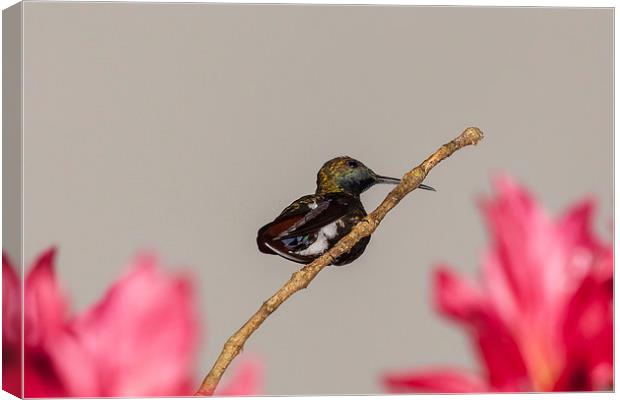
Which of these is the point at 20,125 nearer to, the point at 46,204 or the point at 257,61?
the point at 46,204

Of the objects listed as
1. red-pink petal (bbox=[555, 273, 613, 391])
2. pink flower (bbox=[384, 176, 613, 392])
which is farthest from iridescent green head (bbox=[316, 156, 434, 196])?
red-pink petal (bbox=[555, 273, 613, 391])

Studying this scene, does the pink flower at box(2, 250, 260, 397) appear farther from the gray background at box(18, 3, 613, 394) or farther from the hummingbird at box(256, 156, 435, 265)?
the hummingbird at box(256, 156, 435, 265)

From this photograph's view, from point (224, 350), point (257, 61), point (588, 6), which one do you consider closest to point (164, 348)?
point (224, 350)

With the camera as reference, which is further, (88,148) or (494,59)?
(494,59)

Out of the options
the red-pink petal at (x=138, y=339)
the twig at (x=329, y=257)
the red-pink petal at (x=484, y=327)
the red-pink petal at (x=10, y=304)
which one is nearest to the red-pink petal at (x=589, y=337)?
the red-pink petal at (x=484, y=327)

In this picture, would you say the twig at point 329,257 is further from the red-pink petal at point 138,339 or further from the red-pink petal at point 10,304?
the red-pink petal at point 10,304

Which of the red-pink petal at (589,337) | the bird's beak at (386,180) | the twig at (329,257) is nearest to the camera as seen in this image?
the twig at (329,257)
